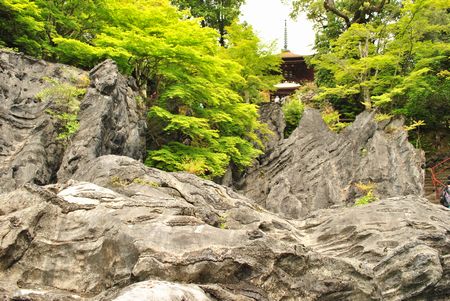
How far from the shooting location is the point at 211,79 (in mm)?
14102

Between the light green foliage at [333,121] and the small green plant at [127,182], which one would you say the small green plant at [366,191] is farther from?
the small green plant at [127,182]

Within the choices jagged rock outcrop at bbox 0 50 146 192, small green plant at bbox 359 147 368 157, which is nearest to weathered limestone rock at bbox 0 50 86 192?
jagged rock outcrop at bbox 0 50 146 192

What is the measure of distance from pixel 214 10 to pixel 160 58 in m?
13.6

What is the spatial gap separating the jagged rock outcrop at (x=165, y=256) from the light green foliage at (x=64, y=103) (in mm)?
4356

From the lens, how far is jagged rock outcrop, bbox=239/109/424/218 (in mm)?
15453

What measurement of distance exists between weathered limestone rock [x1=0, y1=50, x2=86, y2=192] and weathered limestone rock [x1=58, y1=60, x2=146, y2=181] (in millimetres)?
584

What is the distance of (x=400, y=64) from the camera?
2005 centimetres

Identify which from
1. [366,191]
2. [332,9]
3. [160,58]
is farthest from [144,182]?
[332,9]

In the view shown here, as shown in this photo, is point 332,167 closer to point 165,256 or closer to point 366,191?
point 366,191

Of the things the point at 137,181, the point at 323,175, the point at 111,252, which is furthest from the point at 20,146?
the point at 323,175

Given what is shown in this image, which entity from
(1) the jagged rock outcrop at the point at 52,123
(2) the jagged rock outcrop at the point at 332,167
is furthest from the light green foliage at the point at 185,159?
(2) the jagged rock outcrop at the point at 332,167

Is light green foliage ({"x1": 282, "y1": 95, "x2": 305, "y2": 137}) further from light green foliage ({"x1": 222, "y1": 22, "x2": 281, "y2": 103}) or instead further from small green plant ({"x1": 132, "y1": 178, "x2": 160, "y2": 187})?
small green plant ({"x1": 132, "y1": 178, "x2": 160, "y2": 187})

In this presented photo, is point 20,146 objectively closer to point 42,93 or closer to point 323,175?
point 42,93

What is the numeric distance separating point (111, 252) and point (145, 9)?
10789mm
